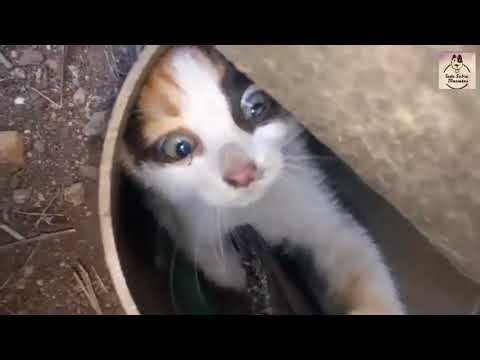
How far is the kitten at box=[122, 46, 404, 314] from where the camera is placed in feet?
3.83

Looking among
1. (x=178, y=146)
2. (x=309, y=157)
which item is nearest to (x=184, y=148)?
(x=178, y=146)

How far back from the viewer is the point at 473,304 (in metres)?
1.21

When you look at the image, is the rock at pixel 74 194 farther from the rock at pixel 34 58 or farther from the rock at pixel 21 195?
the rock at pixel 34 58

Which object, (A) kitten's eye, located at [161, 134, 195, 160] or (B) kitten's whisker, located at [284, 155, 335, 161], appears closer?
(A) kitten's eye, located at [161, 134, 195, 160]

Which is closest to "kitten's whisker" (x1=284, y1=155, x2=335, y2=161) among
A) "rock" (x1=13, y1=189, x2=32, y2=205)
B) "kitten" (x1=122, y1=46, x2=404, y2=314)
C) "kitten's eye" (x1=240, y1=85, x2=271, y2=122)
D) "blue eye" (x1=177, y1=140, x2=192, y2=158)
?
"kitten" (x1=122, y1=46, x2=404, y2=314)

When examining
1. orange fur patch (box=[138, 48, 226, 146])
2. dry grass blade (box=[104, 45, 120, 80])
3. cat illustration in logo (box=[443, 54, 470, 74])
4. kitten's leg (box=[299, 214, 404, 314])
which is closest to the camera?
cat illustration in logo (box=[443, 54, 470, 74])

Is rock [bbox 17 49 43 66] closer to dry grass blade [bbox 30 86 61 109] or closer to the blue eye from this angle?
dry grass blade [bbox 30 86 61 109]

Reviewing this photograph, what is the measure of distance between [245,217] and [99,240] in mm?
377

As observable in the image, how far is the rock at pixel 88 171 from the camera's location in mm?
1078

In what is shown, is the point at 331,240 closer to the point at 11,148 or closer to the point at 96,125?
the point at 96,125

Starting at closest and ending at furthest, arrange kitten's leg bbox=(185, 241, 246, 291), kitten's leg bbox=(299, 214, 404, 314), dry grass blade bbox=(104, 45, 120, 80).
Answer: dry grass blade bbox=(104, 45, 120, 80)
kitten's leg bbox=(299, 214, 404, 314)
kitten's leg bbox=(185, 241, 246, 291)

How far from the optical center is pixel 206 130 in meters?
1.17
